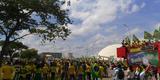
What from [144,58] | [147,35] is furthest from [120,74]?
[147,35]

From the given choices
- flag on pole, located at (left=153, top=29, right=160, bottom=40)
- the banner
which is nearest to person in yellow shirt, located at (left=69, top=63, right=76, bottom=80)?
the banner

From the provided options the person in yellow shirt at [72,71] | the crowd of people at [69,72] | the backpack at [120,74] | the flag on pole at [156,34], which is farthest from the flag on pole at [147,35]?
the backpack at [120,74]

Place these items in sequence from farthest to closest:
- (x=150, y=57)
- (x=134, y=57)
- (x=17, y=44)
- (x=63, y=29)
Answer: (x=17, y=44)
(x=63, y=29)
(x=134, y=57)
(x=150, y=57)

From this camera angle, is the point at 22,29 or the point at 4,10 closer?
the point at 4,10

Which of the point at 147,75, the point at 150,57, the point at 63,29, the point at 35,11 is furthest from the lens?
the point at 63,29

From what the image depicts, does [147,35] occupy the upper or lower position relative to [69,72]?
upper

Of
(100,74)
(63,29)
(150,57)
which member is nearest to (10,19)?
(63,29)

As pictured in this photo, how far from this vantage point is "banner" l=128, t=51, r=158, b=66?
2980 centimetres

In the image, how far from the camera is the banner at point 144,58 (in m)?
29.8

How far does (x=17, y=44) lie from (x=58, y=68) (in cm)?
1357

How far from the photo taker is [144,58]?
103 ft

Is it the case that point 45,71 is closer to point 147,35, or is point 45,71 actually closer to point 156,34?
point 147,35

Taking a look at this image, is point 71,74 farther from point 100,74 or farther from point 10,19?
point 10,19

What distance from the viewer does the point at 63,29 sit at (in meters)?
38.6
